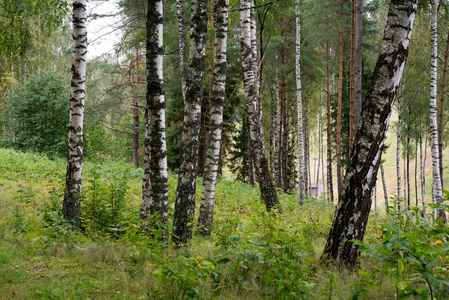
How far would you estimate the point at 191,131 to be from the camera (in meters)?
5.33

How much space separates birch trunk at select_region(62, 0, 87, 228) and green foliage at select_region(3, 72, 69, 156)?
15.7m

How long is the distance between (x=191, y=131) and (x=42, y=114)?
1882 cm

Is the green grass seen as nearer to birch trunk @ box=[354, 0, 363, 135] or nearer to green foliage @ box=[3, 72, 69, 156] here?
birch trunk @ box=[354, 0, 363, 135]

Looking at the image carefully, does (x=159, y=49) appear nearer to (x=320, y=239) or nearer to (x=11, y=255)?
(x=11, y=255)

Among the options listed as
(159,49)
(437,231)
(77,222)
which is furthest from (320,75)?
(437,231)

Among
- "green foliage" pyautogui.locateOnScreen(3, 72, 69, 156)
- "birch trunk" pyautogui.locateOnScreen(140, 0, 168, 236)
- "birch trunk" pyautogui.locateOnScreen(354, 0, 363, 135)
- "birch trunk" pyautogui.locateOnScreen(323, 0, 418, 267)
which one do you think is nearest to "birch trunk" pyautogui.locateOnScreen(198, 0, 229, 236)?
"birch trunk" pyautogui.locateOnScreen(140, 0, 168, 236)

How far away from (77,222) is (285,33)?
16019mm

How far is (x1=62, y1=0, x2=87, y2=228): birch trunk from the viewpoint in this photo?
20.1 ft

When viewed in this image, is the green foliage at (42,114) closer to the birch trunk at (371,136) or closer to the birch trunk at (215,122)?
the birch trunk at (215,122)

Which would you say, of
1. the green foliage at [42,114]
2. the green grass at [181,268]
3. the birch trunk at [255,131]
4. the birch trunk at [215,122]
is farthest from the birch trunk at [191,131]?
the green foliage at [42,114]

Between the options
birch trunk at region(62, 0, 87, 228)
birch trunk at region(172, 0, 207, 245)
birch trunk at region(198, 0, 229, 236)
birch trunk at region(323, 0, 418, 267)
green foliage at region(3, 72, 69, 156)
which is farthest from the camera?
green foliage at region(3, 72, 69, 156)

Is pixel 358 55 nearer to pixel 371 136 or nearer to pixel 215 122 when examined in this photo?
pixel 215 122

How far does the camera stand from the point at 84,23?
6.20 meters

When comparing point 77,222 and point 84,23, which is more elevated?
point 84,23
